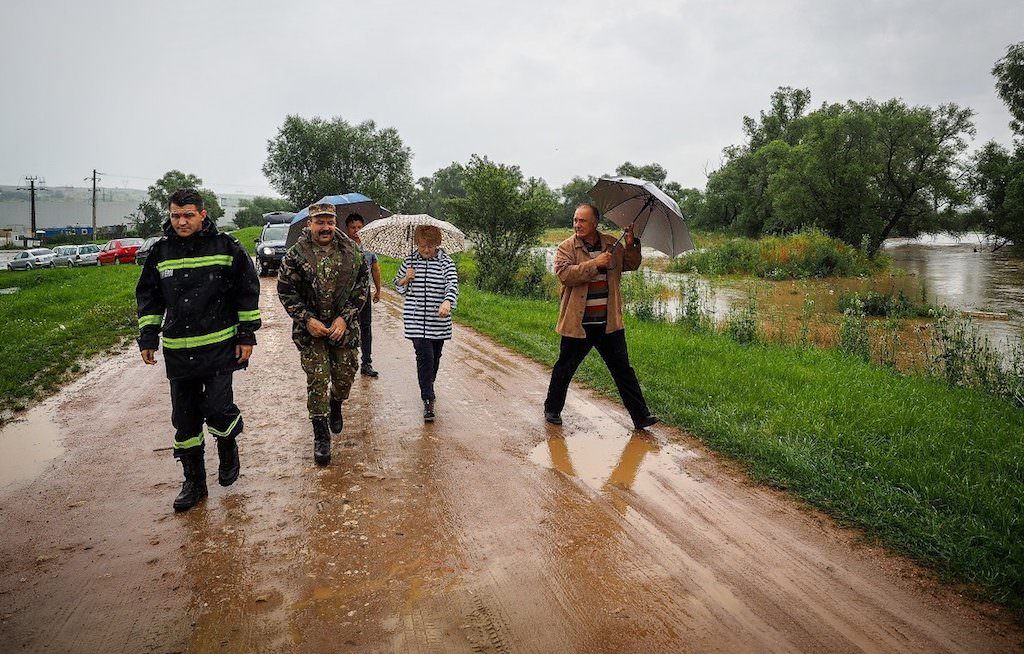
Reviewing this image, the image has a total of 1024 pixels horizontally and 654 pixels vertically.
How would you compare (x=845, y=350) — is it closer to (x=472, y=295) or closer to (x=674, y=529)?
(x=674, y=529)

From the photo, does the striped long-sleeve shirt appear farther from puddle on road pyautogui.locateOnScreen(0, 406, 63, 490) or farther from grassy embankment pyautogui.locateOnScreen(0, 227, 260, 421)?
grassy embankment pyautogui.locateOnScreen(0, 227, 260, 421)

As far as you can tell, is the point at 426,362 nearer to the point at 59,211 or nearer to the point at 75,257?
the point at 75,257

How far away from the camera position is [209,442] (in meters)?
5.21

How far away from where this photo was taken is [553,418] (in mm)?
5789

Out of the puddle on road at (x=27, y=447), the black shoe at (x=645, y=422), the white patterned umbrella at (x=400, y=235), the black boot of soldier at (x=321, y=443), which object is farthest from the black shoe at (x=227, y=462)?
the black shoe at (x=645, y=422)

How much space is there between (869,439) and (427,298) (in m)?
4.11

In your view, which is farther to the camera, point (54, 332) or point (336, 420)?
point (54, 332)

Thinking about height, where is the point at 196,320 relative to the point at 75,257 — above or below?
below

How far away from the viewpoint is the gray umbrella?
5172mm

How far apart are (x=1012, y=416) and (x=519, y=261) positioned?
41.2 feet

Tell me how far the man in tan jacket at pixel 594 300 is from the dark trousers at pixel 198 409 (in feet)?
9.01

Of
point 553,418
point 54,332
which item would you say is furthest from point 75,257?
point 553,418

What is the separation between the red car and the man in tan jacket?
36.8m

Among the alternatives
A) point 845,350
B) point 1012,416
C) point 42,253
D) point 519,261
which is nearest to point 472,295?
point 519,261
